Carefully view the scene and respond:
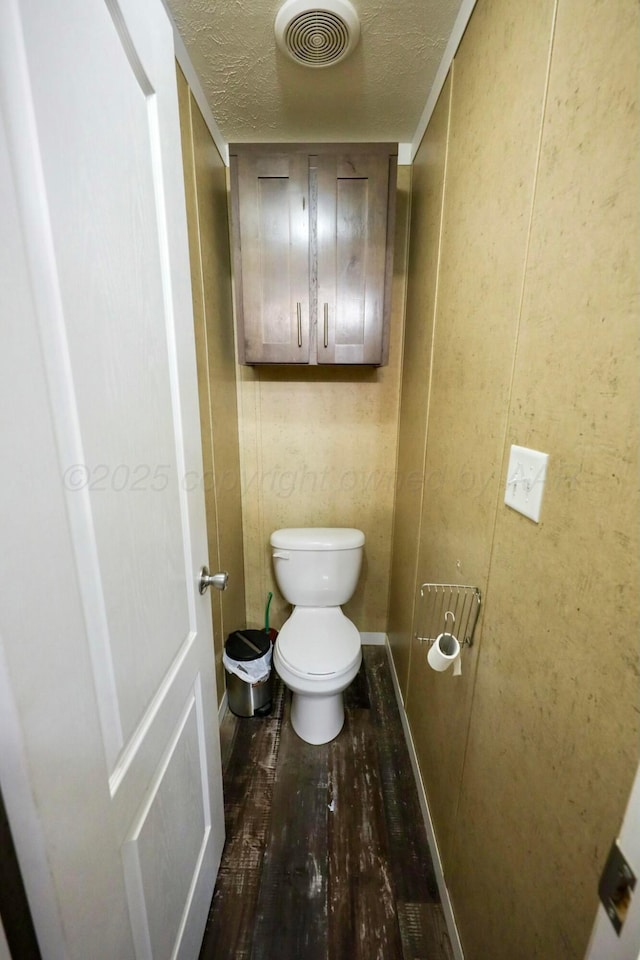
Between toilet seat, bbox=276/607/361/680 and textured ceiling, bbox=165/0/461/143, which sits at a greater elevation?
textured ceiling, bbox=165/0/461/143

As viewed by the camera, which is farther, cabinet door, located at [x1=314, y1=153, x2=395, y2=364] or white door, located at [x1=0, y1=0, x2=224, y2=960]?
cabinet door, located at [x1=314, y1=153, x2=395, y2=364]

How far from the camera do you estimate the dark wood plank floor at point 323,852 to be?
0.95m

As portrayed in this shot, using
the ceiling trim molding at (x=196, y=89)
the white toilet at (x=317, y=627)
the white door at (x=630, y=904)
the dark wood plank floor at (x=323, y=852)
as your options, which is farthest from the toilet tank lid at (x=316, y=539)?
the ceiling trim molding at (x=196, y=89)

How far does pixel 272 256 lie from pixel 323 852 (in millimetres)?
2099

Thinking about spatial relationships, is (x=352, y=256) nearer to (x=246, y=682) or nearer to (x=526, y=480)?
(x=526, y=480)

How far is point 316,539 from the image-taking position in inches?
65.1

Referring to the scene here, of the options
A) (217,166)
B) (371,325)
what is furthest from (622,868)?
(217,166)

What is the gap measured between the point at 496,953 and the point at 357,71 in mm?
2299

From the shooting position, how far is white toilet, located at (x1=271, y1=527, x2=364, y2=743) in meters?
1.35

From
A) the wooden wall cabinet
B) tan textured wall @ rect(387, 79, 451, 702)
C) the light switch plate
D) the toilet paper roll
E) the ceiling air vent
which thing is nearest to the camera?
the light switch plate

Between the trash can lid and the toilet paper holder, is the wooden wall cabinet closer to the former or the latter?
the toilet paper holder

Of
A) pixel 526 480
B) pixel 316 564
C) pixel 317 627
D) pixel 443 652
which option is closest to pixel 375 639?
pixel 317 627

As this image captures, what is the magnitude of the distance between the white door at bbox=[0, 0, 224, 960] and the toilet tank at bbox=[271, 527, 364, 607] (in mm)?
856

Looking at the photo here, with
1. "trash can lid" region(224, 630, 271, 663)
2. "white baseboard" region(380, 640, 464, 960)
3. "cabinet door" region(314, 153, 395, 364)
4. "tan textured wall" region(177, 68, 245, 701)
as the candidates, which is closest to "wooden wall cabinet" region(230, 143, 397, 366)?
"cabinet door" region(314, 153, 395, 364)
